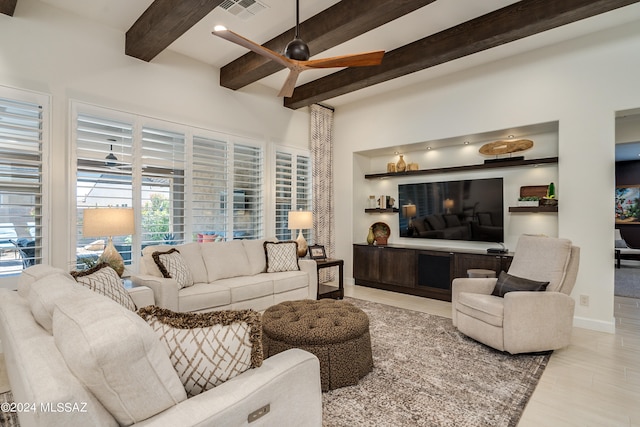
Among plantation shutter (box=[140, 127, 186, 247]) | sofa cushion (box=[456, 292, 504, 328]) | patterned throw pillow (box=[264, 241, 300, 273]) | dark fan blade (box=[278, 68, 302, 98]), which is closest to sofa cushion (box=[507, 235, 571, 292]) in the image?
sofa cushion (box=[456, 292, 504, 328])

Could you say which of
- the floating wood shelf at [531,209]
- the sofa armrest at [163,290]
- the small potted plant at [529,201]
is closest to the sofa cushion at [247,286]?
the sofa armrest at [163,290]

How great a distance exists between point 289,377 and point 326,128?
5275mm

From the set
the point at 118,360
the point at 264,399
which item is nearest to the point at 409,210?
the point at 264,399

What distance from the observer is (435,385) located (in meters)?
2.39

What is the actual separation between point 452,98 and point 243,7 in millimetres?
3129

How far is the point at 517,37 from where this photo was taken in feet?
10.9

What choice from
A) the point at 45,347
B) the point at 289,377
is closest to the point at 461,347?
the point at 289,377

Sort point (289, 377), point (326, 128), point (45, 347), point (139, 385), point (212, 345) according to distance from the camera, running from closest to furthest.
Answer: point (139, 385) < point (45, 347) < point (212, 345) < point (289, 377) < point (326, 128)

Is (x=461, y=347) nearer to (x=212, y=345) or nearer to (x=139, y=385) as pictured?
(x=212, y=345)

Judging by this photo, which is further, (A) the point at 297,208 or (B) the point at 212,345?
(A) the point at 297,208

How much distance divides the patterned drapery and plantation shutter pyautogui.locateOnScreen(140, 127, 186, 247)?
234cm

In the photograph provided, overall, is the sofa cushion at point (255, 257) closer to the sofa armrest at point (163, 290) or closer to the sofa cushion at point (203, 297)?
the sofa cushion at point (203, 297)

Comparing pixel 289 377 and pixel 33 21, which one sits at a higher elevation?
pixel 33 21

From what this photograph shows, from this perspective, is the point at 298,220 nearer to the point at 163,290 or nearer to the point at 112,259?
the point at 163,290
